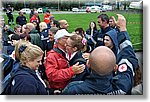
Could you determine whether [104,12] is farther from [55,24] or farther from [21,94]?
[21,94]

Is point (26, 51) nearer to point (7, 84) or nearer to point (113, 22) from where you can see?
point (7, 84)

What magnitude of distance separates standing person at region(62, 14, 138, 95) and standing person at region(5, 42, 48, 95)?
33cm

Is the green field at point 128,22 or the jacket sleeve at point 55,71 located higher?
the green field at point 128,22

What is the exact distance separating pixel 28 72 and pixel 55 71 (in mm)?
305

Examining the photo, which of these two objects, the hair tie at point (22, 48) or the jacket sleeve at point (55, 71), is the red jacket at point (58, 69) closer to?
the jacket sleeve at point (55, 71)

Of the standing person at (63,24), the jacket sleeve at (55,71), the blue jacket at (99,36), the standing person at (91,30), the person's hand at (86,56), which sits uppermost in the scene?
the standing person at (63,24)

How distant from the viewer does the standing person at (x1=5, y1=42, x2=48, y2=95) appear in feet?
14.3

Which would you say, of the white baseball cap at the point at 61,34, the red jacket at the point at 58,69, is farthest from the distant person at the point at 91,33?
the red jacket at the point at 58,69

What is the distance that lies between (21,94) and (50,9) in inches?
39.9

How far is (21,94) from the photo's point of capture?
14.6 ft

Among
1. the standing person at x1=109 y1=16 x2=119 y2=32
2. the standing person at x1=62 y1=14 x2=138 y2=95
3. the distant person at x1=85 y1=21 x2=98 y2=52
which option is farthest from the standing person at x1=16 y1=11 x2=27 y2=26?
the standing person at x1=109 y1=16 x2=119 y2=32

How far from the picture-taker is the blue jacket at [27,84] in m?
4.35

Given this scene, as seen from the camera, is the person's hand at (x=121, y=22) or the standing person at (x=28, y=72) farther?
the person's hand at (x=121, y=22)

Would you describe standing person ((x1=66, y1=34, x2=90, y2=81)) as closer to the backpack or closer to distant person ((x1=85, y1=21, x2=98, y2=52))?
distant person ((x1=85, y1=21, x2=98, y2=52))
